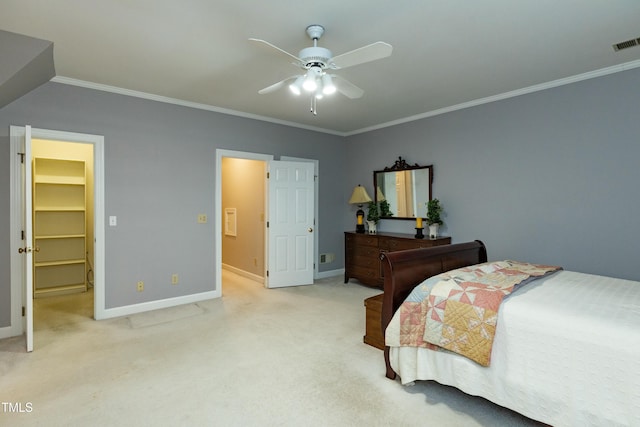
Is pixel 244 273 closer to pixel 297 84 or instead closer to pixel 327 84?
pixel 297 84

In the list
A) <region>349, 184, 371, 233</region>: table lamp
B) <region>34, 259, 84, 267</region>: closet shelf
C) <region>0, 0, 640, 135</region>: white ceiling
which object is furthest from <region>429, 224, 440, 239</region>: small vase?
<region>34, 259, 84, 267</region>: closet shelf

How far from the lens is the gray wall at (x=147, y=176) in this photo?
11.2ft

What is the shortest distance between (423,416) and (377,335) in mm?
976

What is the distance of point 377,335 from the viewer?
2.98 metres

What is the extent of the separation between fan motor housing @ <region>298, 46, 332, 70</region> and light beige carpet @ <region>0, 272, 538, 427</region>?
2362mm

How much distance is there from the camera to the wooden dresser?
4.62m

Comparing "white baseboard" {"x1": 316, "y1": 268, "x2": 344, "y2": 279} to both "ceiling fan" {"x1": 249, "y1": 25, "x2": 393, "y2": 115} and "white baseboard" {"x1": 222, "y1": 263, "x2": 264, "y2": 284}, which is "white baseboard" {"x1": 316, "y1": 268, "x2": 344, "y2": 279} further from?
"ceiling fan" {"x1": 249, "y1": 25, "x2": 393, "y2": 115}

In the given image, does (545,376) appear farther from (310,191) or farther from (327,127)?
(327,127)

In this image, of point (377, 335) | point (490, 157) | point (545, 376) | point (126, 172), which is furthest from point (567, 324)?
point (126, 172)

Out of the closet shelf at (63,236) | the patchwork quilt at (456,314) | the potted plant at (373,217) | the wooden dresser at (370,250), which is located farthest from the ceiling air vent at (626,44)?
the closet shelf at (63,236)

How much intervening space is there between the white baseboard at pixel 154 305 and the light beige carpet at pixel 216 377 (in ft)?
0.52

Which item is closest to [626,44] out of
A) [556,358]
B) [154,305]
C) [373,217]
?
[556,358]

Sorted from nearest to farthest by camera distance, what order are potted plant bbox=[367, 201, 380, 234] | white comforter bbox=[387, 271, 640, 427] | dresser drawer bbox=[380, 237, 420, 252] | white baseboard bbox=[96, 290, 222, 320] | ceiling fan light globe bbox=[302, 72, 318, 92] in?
white comforter bbox=[387, 271, 640, 427] → ceiling fan light globe bbox=[302, 72, 318, 92] → white baseboard bbox=[96, 290, 222, 320] → dresser drawer bbox=[380, 237, 420, 252] → potted plant bbox=[367, 201, 380, 234]

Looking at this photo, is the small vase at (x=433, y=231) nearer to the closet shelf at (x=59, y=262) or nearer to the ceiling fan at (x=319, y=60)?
the ceiling fan at (x=319, y=60)
